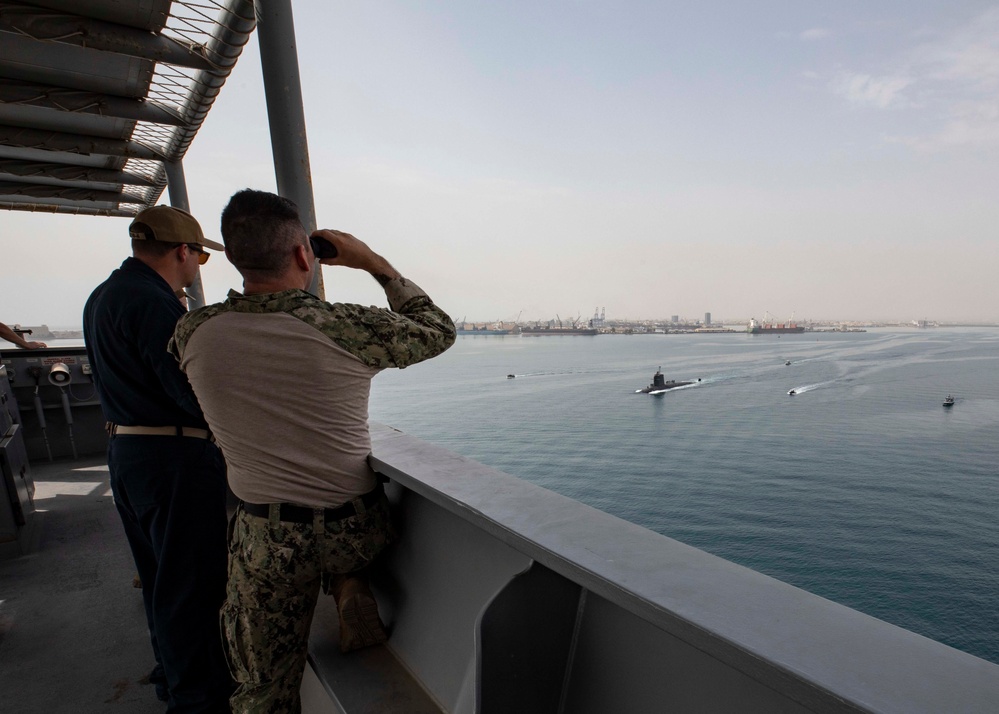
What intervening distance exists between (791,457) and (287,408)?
52031 mm

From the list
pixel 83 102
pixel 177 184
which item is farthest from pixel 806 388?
pixel 83 102

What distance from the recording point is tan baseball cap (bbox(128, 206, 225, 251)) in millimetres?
1511

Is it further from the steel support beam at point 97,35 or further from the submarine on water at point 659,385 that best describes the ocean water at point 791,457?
the steel support beam at point 97,35

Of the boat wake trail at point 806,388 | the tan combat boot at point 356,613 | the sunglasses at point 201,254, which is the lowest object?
the boat wake trail at point 806,388

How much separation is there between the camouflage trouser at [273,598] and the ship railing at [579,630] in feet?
0.56

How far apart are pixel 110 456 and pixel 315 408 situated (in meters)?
0.89

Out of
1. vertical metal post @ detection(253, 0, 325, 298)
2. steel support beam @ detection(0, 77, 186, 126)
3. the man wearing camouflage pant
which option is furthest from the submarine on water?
the man wearing camouflage pant

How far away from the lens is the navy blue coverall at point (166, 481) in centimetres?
143

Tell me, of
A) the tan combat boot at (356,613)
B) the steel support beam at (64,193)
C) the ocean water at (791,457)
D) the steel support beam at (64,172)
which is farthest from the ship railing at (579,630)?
the ocean water at (791,457)

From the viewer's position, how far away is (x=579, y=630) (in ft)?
3.25

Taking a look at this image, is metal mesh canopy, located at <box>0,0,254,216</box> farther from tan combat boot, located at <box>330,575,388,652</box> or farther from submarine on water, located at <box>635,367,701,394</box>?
submarine on water, located at <box>635,367,701,394</box>

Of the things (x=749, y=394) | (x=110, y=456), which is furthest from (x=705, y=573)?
(x=749, y=394)

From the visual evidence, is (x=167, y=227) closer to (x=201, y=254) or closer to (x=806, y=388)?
(x=201, y=254)

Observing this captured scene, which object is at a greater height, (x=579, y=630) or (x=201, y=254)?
(x=201, y=254)
